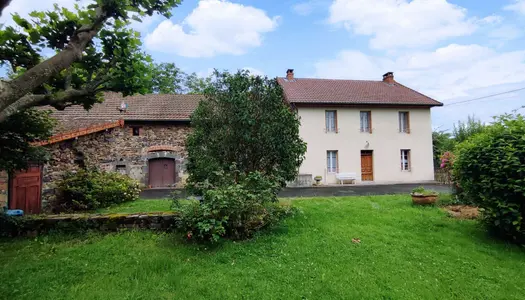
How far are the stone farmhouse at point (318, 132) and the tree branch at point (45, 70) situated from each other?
8.43 metres

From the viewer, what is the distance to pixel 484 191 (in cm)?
486

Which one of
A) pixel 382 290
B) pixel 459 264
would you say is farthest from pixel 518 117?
pixel 382 290

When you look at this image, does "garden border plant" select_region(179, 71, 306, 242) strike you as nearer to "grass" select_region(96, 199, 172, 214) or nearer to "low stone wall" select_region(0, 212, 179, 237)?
"low stone wall" select_region(0, 212, 179, 237)

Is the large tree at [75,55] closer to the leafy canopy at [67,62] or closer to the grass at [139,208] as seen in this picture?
the leafy canopy at [67,62]

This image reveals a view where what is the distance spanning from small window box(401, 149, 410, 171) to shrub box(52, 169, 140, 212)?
50.3 ft

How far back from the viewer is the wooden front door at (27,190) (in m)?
8.02

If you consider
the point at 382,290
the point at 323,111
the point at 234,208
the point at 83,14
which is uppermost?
the point at 323,111

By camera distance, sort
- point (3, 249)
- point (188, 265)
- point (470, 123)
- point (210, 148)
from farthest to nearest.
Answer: point (470, 123) < point (210, 148) < point (3, 249) < point (188, 265)

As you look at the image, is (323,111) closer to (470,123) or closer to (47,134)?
(470,123)

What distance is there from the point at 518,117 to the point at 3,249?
957 centimetres

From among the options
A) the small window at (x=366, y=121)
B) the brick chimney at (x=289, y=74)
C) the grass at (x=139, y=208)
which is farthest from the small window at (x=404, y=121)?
the grass at (x=139, y=208)

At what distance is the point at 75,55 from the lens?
3.71m

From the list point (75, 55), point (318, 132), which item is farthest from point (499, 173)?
point (318, 132)

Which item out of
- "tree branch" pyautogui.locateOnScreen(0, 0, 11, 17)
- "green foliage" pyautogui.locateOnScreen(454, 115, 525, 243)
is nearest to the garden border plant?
"green foliage" pyautogui.locateOnScreen(454, 115, 525, 243)
